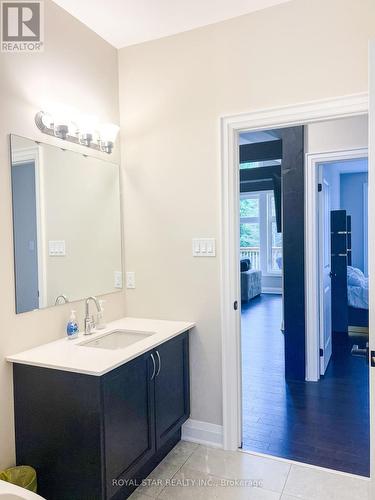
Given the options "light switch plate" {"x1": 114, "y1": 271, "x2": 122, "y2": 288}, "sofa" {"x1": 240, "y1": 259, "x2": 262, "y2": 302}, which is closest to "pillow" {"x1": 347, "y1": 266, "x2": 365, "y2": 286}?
"sofa" {"x1": 240, "y1": 259, "x2": 262, "y2": 302}

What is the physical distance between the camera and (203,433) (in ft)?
8.64

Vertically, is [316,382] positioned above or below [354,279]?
below

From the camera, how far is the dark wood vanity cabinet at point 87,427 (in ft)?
5.89

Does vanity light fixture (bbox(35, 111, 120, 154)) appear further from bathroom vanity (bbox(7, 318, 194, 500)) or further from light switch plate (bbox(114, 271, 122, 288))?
bathroom vanity (bbox(7, 318, 194, 500))

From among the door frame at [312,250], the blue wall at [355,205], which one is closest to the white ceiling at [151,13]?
the door frame at [312,250]

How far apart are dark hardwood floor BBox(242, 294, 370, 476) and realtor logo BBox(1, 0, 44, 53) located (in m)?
2.84

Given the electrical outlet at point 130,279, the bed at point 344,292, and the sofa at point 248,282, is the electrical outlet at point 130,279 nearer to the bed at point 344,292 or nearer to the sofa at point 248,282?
the bed at point 344,292

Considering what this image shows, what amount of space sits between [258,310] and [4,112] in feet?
20.2

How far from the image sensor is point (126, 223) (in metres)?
2.87

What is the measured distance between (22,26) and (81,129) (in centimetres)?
63

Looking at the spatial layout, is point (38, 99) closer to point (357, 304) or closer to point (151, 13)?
point (151, 13)

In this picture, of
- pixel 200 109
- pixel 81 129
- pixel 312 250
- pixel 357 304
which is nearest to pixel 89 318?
pixel 81 129

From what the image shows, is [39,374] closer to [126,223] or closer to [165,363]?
[165,363]

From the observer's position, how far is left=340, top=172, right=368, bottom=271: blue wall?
7.11 metres
